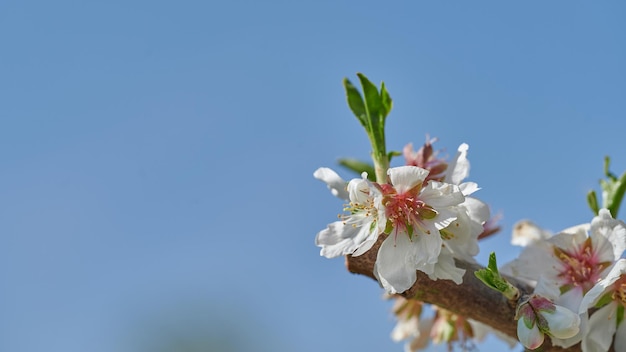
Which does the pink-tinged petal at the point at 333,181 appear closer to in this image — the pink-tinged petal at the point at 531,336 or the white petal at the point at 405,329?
the pink-tinged petal at the point at 531,336

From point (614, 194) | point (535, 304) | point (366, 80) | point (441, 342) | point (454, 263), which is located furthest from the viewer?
point (441, 342)

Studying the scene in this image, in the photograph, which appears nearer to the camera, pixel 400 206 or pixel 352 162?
pixel 400 206

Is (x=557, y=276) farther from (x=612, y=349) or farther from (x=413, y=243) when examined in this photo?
(x=413, y=243)

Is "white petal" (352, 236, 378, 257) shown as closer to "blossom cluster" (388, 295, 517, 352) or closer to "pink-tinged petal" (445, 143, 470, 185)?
"pink-tinged petal" (445, 143, 470, 185)

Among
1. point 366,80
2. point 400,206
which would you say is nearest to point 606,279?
point 400,206

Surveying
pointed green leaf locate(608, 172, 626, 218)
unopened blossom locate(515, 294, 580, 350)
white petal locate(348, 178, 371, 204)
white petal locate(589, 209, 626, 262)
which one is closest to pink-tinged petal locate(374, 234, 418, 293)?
white petal locate(348, 178, 371, 204)

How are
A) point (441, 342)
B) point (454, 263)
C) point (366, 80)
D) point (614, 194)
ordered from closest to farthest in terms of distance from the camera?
point (454, 263), point (366, 80), point (614, 194), point (441, 342)

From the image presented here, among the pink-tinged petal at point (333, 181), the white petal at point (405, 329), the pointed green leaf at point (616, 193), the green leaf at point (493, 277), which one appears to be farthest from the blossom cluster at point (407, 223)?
the white petal at point (405, 329)
